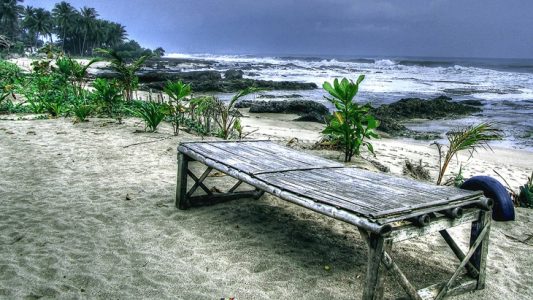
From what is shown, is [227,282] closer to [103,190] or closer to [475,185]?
[103,190]

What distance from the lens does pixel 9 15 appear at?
207 feet

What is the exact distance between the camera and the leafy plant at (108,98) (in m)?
9.02

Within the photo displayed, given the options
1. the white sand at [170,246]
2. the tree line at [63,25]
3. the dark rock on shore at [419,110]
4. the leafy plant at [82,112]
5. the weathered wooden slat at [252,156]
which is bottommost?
the white sand at [170,246]

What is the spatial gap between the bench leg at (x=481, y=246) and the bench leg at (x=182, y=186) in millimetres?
2674

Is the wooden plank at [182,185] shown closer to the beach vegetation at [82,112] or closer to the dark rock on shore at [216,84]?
the beach vegetation at [82,112]

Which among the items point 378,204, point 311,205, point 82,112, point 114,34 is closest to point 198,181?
point 311,205

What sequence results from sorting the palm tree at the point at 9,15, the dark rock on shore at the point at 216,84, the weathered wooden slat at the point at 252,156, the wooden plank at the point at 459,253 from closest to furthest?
the wooden plank at the point at 459,253
the weathered wooden slat at the point at 252,156
the dark rock on shore at the point at 216,84
the palm tree at the point at 9,15

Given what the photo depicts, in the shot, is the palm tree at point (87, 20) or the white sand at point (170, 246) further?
the palm tree at point (87, 20)

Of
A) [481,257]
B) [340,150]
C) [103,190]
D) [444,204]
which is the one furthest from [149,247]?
[340,150]

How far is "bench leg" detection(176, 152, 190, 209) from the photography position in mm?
4500

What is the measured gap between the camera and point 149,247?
141 inches

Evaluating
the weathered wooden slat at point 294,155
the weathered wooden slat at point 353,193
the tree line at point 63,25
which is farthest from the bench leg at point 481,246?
the tree line at point 63,25

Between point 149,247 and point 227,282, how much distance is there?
853 millimetres

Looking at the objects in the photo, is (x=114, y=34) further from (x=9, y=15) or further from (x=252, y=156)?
(x=252, y=156)
